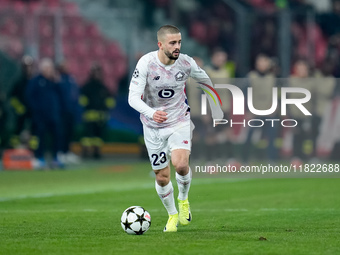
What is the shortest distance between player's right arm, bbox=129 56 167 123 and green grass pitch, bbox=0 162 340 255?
1.19 metres

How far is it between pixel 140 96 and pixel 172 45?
0.61 m

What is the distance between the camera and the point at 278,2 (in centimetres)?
2731

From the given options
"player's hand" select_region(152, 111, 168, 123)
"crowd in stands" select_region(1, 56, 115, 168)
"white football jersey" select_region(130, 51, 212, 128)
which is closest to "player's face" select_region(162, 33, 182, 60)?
"white football jersey" select_region(130, 51, 212, 128)

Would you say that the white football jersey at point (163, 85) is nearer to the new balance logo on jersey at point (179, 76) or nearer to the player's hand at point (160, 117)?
the new balance logo on jersey at point (179, 76)

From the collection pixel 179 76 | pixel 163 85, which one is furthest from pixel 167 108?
pixel 179 76

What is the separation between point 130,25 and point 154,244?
15.9 meters

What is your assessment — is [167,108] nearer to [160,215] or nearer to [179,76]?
[179,76]

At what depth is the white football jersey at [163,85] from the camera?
985cm

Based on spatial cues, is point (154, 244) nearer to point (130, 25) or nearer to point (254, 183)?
point (254, 183)

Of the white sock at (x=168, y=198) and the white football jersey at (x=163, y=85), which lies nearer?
the white football jersey at (x=163, y=85)

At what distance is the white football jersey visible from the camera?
9.85m

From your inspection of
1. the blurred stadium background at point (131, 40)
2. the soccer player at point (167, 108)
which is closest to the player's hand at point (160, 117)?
the soccer player at point (167, 108)

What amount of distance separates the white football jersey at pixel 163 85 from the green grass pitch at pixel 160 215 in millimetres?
1222

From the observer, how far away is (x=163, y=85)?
995cm
